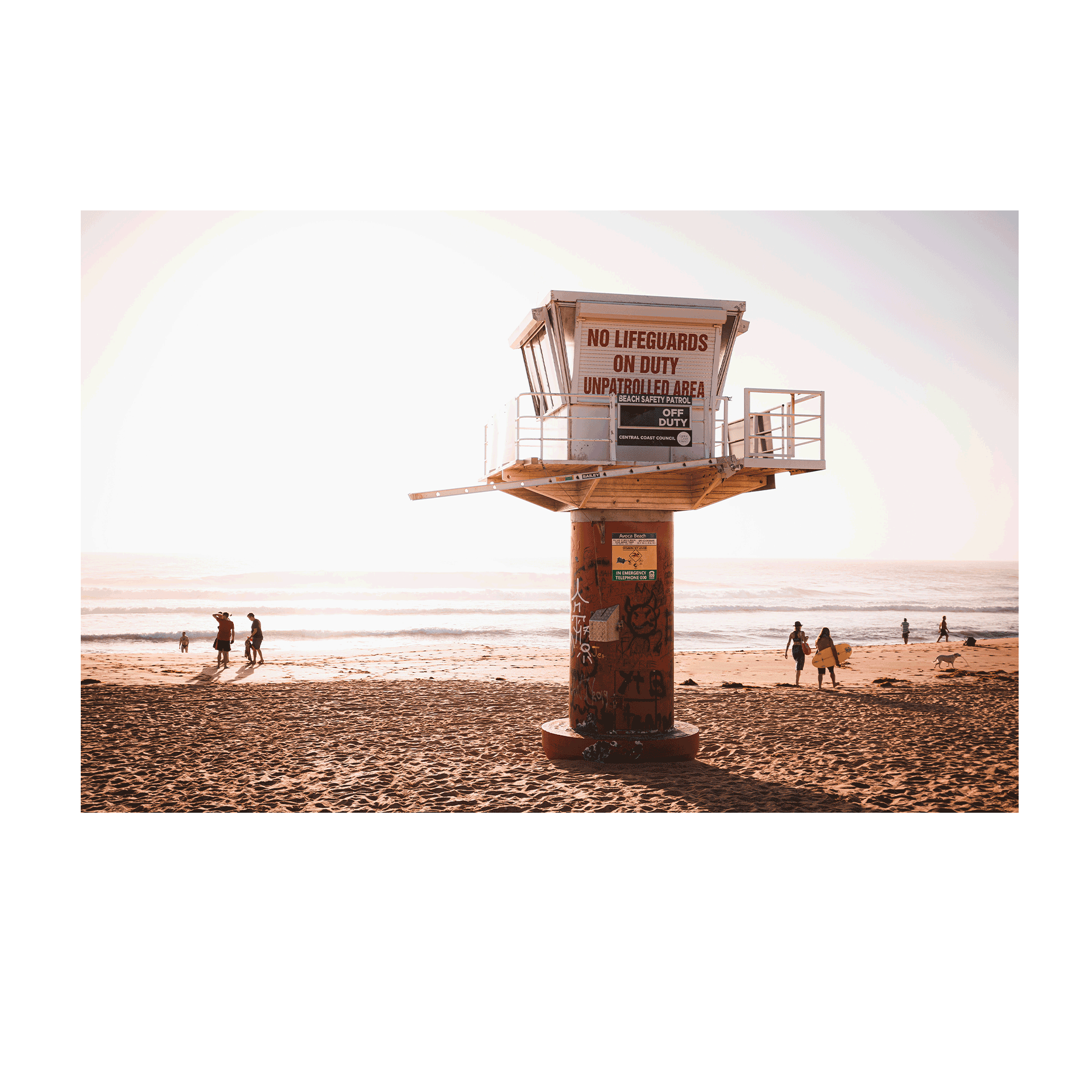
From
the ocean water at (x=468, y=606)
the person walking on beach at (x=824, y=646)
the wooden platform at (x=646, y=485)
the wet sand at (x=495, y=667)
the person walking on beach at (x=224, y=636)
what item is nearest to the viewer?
the wooden platform at (x=646, y=485)

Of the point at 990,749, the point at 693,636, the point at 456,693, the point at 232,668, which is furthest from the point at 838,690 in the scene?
the point at 693,636

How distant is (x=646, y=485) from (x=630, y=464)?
Answer: 670 mm

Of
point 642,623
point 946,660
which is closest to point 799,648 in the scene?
point 946,660

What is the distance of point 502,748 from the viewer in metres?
12.1

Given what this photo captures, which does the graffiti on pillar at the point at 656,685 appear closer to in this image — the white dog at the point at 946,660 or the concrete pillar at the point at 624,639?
the concrete pillar at the point at 624,639

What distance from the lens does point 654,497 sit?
11.3m

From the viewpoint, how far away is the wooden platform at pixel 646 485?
35.3ft

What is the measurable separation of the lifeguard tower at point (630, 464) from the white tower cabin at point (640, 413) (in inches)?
0.7

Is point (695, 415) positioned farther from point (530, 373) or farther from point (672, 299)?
point (530, 373)

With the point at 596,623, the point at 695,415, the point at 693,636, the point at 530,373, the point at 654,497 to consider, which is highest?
the point at 530,373

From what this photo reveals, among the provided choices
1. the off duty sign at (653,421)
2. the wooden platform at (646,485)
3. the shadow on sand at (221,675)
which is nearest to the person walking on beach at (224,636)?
the shadow on sand at (221,675)

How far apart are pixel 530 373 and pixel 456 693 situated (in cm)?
777

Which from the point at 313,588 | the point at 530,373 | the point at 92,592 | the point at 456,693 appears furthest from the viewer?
the point at 313,588

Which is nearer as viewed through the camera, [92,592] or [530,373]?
[530,373]
